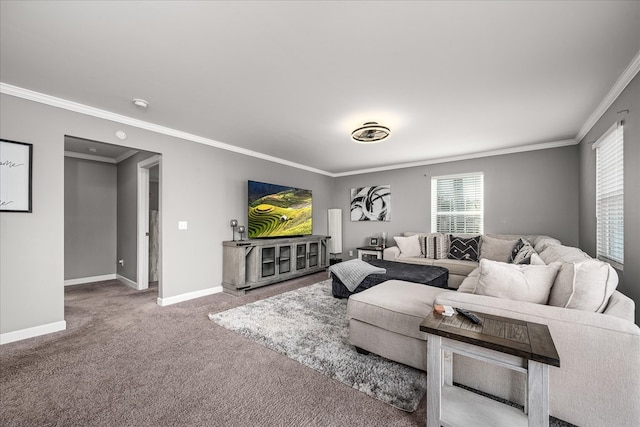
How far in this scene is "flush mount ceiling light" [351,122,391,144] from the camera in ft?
A: 10.2

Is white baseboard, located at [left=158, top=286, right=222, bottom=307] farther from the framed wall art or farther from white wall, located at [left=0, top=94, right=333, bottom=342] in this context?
the framed wall art

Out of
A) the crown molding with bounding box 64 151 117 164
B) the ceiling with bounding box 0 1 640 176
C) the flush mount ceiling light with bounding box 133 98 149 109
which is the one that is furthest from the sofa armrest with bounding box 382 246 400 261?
the crown molding with bounding box 64 151 117 164

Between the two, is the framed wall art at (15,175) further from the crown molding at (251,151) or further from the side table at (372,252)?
the side table at (372,252)

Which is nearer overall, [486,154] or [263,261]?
[263,261]

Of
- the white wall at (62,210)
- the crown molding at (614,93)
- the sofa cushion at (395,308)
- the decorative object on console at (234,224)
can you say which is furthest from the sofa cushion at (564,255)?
the white wall at (62,210)

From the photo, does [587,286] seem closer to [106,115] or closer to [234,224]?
[234,224]

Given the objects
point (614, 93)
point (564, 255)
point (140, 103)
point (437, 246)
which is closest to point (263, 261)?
point (140, 103)

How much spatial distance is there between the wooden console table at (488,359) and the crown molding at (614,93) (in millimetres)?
2294

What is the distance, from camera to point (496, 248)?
166 inches

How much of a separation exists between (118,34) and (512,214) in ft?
18.3

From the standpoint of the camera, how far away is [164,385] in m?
1.81

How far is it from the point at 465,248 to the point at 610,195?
2.00 m

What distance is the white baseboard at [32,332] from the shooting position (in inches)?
95.3

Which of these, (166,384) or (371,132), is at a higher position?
(371,132)
